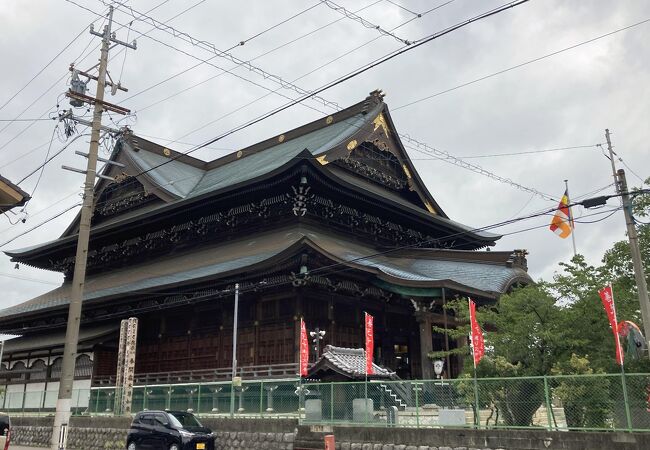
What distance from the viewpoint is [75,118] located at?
18766 mm

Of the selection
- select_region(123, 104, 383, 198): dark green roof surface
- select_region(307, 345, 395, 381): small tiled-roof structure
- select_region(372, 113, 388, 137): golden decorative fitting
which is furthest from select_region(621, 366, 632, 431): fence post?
select_region(372, 113, 388, 137): golden decorative fitting

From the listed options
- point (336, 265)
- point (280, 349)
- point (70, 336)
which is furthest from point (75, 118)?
point (280, 349)

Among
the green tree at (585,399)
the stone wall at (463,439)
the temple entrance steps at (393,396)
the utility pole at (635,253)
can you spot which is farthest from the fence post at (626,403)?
the temple entrance steps at (393,396)

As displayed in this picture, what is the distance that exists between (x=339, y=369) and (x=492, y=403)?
5092 millimetres

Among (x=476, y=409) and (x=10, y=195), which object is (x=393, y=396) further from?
(x=10, y=195)

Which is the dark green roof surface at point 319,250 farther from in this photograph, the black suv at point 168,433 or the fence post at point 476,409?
the fence post at point 476,409

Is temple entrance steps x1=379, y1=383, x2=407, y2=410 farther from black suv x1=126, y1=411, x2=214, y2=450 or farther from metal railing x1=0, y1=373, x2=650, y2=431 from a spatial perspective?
black suv x1=126, y1=411, x2=214, y2=450

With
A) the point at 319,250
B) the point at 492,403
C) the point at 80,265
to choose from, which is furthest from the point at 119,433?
the point at 492,403

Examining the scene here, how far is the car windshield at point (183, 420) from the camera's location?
1894 cm

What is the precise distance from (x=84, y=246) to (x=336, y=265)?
9794 millimetres

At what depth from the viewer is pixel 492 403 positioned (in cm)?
1532

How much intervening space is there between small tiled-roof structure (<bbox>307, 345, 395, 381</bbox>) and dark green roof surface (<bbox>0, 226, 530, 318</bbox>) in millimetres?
4076

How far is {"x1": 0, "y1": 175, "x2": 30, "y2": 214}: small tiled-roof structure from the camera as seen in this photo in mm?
12305

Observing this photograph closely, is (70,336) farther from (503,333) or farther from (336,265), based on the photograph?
(503,333)
